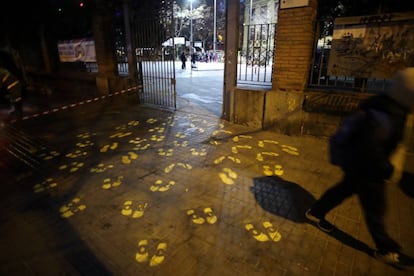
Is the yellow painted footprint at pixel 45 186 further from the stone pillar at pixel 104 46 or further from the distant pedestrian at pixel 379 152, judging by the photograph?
the stone pillar at pixel 104 46

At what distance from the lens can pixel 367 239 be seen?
2.75 meters

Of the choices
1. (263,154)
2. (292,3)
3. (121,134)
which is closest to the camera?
(263,154)

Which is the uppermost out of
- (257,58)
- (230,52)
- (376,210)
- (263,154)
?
(230,52)

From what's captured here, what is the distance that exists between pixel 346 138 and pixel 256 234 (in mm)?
1405

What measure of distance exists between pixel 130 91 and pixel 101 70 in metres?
1.30

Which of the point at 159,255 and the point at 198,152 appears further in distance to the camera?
the point at 198,152

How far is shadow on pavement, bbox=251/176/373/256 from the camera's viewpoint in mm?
2771

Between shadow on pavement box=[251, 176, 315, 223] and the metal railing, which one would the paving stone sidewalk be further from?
the metal railing

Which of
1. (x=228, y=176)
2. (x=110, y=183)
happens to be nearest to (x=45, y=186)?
(x=110, y=183)

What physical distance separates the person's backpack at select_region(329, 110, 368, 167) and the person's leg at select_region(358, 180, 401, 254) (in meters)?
0.30

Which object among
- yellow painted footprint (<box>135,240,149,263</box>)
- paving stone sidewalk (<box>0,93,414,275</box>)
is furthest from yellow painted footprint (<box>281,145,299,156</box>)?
yellow painted footprint (<box>135,240,149,263</box>)

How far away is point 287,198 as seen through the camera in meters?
3.50

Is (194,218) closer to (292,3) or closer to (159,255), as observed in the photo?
(159,255)

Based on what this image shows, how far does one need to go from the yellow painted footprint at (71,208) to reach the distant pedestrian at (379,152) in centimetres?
316
